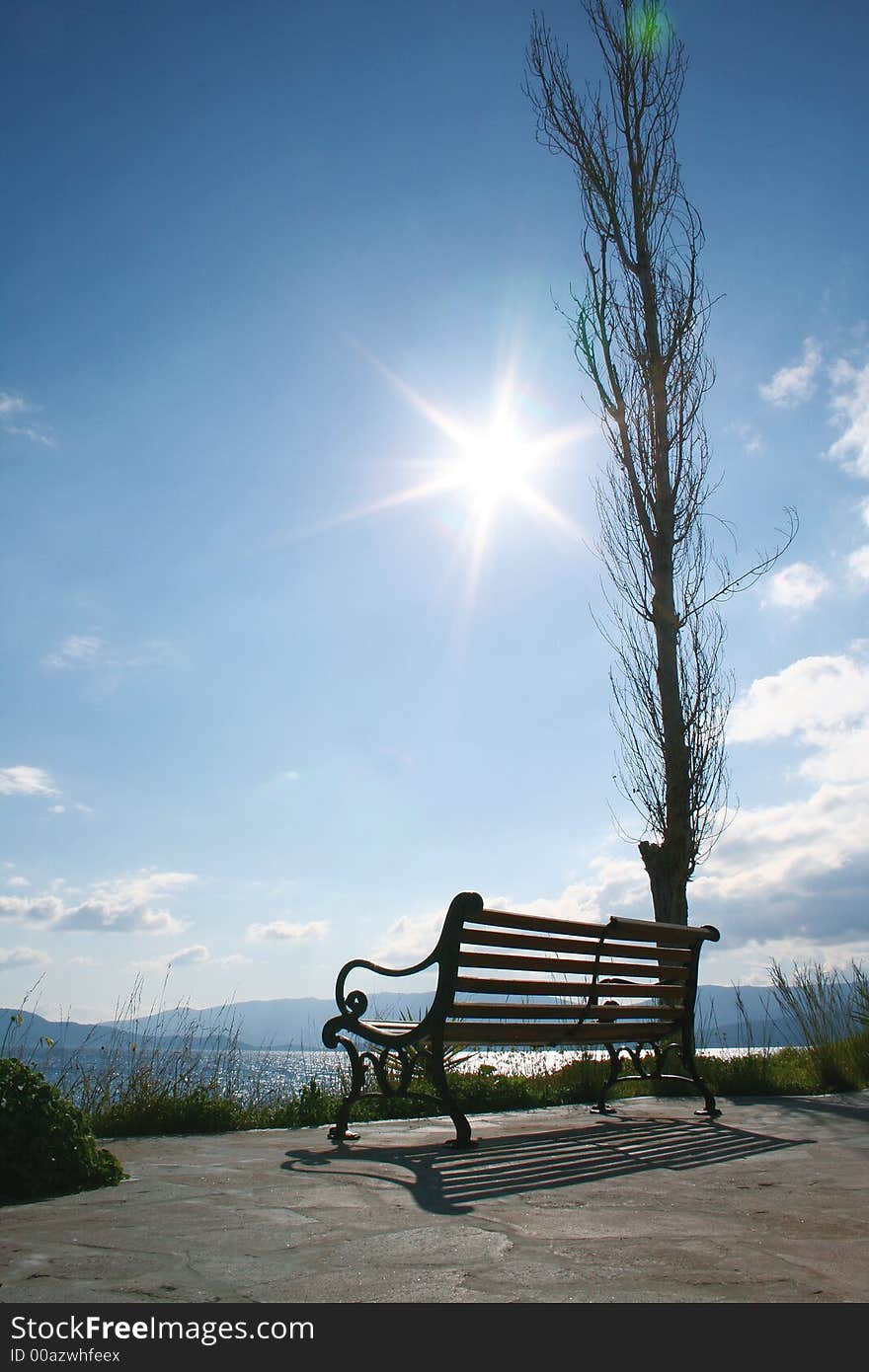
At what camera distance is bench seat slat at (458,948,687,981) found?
426cm

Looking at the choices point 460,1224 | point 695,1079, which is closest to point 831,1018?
point 695,1079

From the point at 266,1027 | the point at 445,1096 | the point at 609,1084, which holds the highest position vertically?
the point at 266,1027

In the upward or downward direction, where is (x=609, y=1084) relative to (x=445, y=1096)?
upward

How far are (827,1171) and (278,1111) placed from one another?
11.2 feet

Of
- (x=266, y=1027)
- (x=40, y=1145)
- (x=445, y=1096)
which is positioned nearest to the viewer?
(x=40, y=1145)

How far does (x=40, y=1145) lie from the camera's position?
3.30 m

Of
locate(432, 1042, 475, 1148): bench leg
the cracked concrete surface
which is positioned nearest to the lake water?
locate(432, 1042, 475, 1148): bench leg

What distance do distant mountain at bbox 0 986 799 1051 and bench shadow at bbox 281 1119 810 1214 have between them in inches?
56.3

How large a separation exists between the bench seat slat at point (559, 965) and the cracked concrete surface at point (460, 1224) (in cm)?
81

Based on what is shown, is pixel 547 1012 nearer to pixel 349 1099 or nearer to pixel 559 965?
pixel 559 965

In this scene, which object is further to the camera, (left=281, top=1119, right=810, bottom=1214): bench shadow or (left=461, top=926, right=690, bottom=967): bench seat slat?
(left=461, top=926, right=690, bottom=967): bench seat slat

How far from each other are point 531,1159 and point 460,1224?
4.69 ft

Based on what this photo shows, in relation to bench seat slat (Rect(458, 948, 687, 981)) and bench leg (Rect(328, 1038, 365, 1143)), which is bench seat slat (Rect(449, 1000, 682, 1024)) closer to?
bench seat slat (Rect(458, 948, 687, 981))
